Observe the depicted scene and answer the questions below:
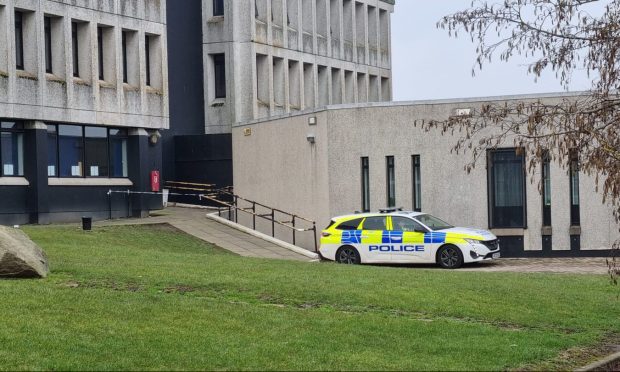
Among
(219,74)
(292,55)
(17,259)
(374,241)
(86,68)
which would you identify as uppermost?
(292,55)

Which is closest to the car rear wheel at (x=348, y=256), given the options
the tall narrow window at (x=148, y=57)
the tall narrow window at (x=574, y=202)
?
the tall narrow window at (x=574, y=202)

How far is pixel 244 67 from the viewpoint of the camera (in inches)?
2041

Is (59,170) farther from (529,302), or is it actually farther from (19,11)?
(529,302)

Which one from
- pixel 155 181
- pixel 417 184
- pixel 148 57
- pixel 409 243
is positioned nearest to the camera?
pixel 409 243

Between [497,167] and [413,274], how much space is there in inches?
419

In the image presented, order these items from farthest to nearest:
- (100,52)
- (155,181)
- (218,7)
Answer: (218,7) < (155,181) < (100,52)

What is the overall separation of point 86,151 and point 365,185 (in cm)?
1120

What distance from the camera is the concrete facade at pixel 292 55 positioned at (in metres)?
51.5

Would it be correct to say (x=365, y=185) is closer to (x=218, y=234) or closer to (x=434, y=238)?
(x=218, y=234)

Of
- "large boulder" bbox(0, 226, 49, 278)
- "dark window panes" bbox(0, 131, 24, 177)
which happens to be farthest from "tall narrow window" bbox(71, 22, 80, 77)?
"large boulder" bbox(0, 226, 49, 278)

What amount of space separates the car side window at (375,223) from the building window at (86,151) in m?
13.4

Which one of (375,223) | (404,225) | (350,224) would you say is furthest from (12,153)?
(404,225)

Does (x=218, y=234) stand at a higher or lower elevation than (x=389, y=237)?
lower

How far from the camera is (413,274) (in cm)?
2311
